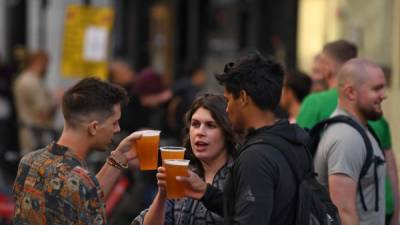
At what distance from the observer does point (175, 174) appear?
16.0 feet

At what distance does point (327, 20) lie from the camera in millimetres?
14883

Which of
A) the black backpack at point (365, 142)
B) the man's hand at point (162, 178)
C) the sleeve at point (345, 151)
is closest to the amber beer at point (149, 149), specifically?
the man's hand at point (162, 178)

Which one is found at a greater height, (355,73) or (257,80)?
(257,80)

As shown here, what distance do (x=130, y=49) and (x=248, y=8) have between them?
539 centimetres

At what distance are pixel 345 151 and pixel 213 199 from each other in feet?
4.01

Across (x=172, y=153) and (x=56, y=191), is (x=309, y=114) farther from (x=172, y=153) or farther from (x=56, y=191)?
(x=56, y=191)

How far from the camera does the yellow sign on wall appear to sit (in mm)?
13633

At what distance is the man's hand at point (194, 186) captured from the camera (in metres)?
4.89

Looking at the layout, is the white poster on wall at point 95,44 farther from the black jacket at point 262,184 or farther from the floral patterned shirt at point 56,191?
the black jacket at point 262,184

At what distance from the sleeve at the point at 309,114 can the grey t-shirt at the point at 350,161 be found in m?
0.98

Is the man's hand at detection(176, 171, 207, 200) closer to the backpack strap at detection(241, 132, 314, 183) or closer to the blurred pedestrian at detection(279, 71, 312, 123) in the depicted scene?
the backpack strap at detection(241, 132, 314, 183)

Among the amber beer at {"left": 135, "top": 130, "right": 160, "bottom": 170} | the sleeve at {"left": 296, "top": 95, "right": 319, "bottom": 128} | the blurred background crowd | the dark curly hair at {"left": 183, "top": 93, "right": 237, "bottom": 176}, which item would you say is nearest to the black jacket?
the amber beer at {"left": 135, "top": 130, "right": 160, "bottom": 170}

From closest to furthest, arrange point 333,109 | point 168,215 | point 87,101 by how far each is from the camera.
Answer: point 87,101 < point 168,215 < point 333,109

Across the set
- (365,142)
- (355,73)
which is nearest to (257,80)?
(365,142)
